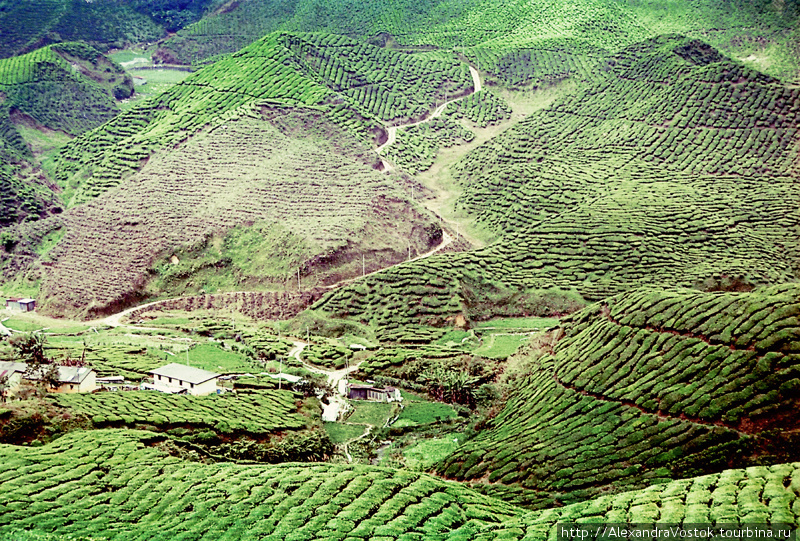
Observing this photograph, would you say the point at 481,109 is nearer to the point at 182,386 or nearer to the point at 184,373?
the point at 184,373

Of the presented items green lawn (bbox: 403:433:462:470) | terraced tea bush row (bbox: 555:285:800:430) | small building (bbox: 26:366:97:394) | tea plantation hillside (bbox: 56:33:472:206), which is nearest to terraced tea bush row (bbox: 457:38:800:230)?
tea plantation hillside (bbox: 56:33:472:206)

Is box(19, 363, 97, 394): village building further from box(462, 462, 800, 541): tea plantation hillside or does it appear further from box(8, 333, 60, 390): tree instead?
box(462, 462, 800, 541): tea plantation hillside

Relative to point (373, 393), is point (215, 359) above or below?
above

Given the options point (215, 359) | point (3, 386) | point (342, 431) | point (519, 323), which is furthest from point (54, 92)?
point (342, 431)

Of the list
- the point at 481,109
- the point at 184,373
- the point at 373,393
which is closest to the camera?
the point at 184,373

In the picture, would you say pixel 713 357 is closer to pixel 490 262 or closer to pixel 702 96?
pixel 490 262

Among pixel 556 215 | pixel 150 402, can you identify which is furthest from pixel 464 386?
pixel 556 215

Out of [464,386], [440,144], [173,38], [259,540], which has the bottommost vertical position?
[259,540]

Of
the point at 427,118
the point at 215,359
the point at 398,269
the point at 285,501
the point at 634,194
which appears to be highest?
the point at 427,118
